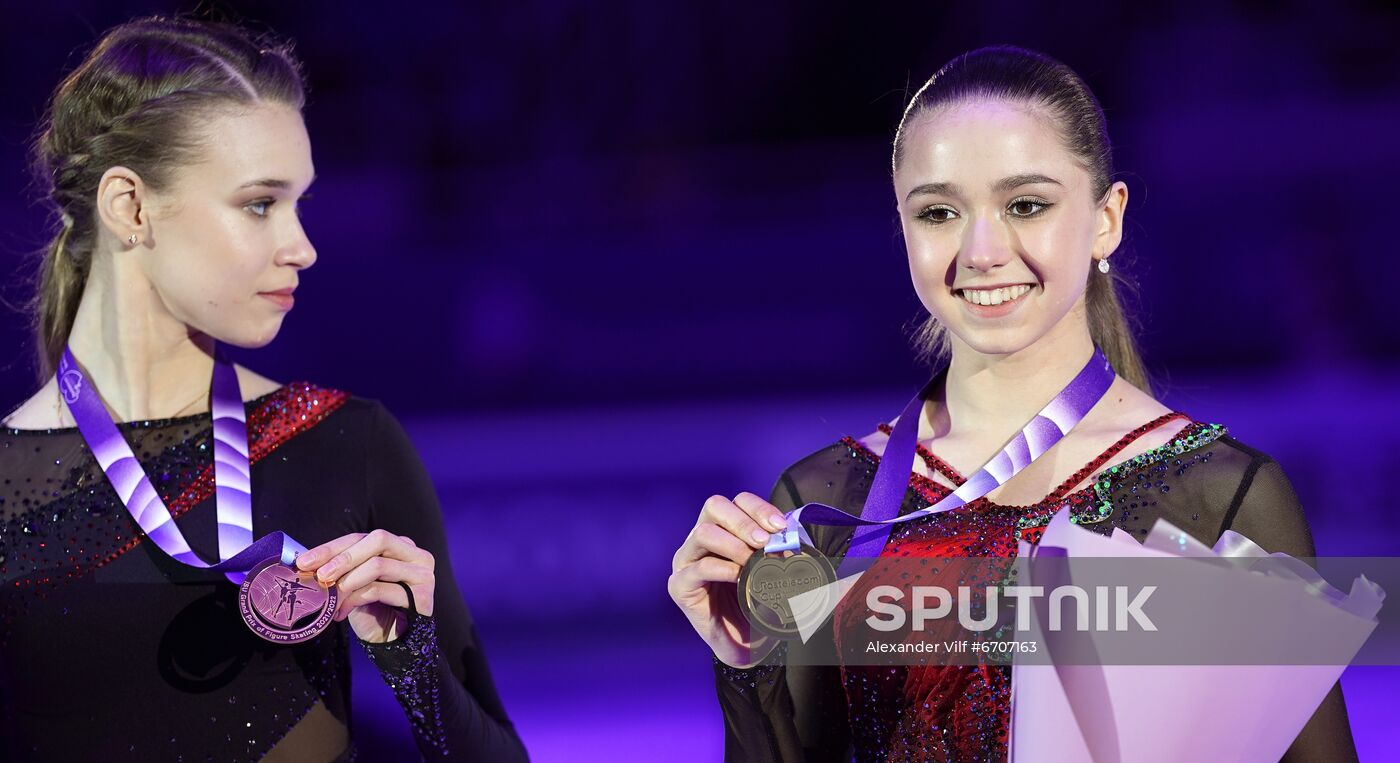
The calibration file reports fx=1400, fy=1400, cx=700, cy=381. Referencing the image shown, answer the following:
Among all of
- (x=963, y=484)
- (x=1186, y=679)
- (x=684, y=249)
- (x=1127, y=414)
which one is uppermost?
(x=684, y=249)

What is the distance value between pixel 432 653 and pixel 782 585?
1.69 ft

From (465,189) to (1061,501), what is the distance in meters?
3.46

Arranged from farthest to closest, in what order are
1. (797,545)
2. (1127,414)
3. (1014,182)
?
1. (1127,414)
2. (1014,182)
3. (797,545)

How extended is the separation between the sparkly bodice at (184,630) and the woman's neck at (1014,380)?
745 mm

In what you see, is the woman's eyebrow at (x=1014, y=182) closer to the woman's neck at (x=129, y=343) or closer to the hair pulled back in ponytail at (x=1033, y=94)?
the hair pulled back in ponytail at (x=1033, y=94)

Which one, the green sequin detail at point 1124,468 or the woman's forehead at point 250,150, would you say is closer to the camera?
the green sequin detail at point 1124,468

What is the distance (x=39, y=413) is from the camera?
198 centimetres

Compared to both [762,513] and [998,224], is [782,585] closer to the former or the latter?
[762,513]

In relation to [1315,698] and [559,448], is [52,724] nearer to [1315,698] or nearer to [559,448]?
[1315,698]

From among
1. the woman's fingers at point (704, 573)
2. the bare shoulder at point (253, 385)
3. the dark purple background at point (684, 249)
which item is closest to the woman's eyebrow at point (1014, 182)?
the woman's fingers at point (704, 573)

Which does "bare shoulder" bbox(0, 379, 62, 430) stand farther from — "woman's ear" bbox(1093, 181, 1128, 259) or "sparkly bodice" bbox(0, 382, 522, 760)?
"woman's ear" bbox(1093, 181, 1128, 259)

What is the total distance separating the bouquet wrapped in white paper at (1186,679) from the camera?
1146 mm

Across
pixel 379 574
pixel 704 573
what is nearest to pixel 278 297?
pixel 379 574

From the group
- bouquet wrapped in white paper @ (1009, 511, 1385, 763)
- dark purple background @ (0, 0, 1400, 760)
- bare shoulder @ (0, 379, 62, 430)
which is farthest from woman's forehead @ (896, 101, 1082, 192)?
dark purple background @ (0, 0, 1400, 760)
